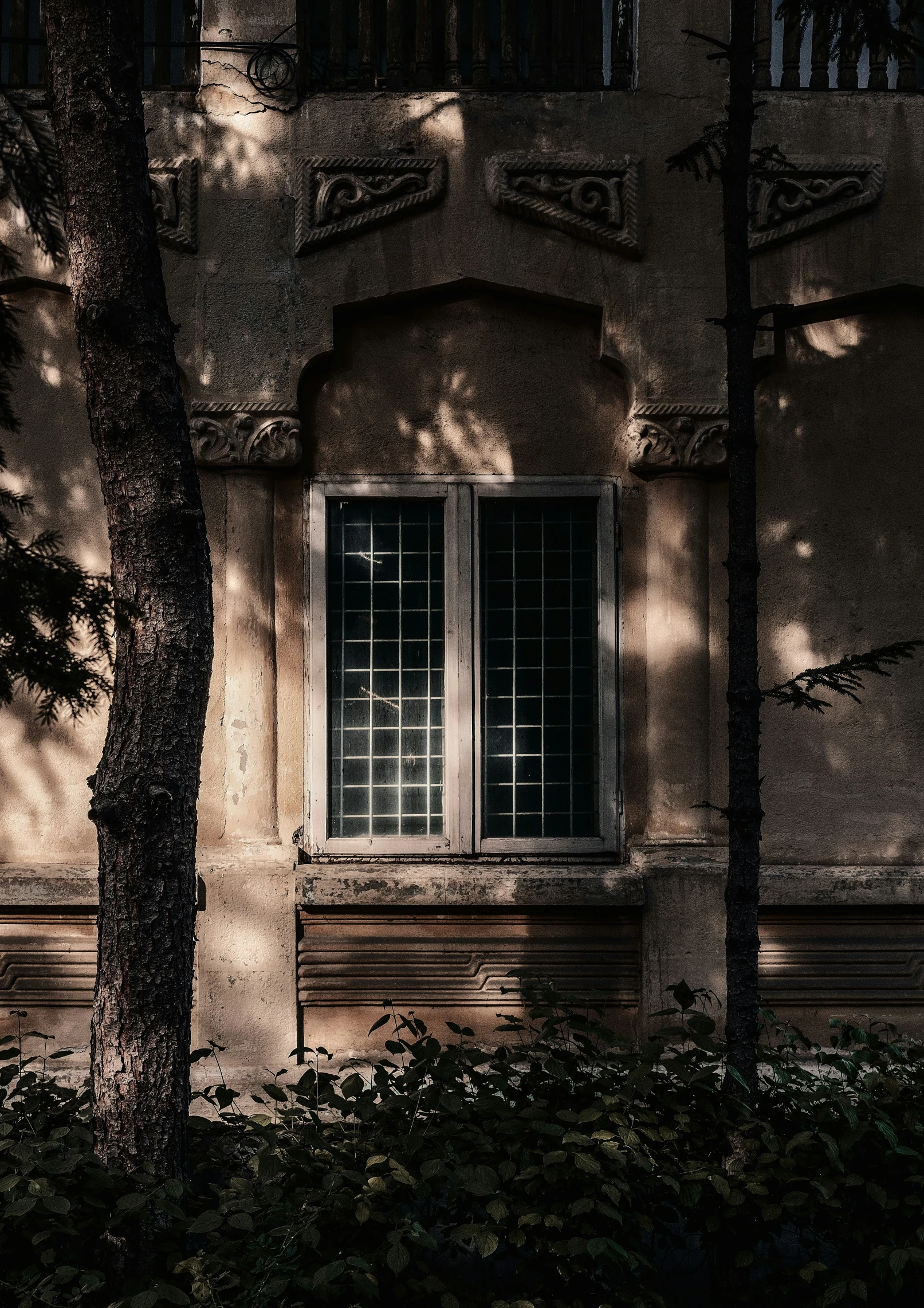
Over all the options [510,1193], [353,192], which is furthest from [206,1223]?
[353,192]

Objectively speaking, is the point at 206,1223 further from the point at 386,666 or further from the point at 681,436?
the point at 681,436

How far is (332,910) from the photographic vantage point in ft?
20.5

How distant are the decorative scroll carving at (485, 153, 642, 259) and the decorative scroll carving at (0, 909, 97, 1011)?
14.3 feet

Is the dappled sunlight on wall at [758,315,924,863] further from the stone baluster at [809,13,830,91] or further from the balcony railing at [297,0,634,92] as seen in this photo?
the balcony railing at [297,0,634,92]

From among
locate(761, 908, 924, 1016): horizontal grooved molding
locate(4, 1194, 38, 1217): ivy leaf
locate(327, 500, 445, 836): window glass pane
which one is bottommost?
locate(4, 1194, 38, 1217): ivy leaf

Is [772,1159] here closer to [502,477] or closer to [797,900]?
[797,900]

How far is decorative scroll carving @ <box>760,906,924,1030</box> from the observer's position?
6258 mm

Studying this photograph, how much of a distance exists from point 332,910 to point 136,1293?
9.47ft

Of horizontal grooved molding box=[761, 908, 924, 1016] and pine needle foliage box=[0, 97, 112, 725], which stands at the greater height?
pine needle foliage box=[0, 97, 112, 725]

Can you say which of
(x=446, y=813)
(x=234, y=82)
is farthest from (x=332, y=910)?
(x=234, y=82)

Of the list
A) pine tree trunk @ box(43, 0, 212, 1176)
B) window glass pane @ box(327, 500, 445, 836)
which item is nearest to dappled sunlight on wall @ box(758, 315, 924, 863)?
window glass pane @ box(327, 500, 445, 836)

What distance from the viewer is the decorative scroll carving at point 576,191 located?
6234mm

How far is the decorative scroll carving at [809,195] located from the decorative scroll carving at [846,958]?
11.6 ft

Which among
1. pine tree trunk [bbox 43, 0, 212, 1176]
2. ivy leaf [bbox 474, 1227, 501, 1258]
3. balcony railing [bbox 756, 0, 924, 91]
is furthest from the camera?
balcony railing [bbox 756, 0, 924, 91]
